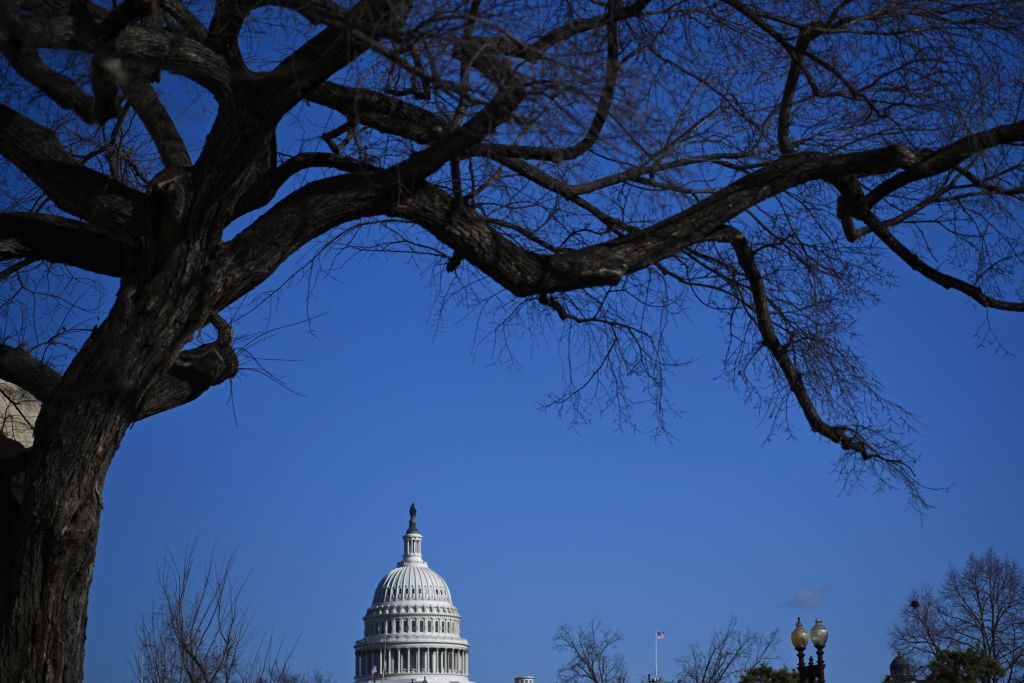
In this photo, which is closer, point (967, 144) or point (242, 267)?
point (242, 267)

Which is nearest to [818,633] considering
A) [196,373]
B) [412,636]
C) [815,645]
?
[815,645]

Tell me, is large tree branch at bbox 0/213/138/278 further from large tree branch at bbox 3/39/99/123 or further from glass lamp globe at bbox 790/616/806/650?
glass lamp globe at bbox 790/616/806/650

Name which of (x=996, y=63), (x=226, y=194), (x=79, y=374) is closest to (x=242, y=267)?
(x=226, y=194)

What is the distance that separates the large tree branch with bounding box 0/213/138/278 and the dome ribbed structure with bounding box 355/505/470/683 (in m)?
127

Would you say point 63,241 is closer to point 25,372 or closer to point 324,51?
point 25,372

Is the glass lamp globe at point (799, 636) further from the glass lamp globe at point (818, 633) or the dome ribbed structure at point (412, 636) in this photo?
the dome ribbed structure at point (412, 636)

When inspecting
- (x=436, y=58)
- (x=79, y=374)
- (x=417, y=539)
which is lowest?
(x=79, y=374)

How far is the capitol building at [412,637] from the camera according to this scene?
Answer: 135 metres

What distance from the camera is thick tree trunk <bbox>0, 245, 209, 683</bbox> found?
5309mm

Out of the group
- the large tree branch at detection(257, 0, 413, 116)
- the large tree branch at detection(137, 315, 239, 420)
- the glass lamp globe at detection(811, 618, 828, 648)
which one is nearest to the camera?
the large tree branch at detection(257, 0, 413, 116)

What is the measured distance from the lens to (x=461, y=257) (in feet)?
20.3

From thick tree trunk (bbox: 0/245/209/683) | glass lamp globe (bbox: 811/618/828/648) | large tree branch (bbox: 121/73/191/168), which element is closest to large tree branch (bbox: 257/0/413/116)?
large tree branch (bbox: 121/73/191/168)

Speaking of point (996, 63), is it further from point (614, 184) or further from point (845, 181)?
point (614, 184)

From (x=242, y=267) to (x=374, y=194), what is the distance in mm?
606
